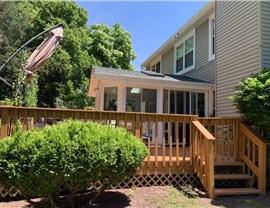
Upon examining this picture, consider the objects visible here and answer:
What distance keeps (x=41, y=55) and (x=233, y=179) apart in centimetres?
616

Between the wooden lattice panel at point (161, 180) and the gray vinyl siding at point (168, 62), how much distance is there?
372 inches

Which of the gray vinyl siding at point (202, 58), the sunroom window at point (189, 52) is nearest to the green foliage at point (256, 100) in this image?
the gray vinyl siding at point (202, 58)

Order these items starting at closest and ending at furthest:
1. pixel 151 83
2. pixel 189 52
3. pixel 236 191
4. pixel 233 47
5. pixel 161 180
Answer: pixel 236 191 < pixel 161 180 < pixel 233 47 < pixel 151 83 < pixel 189 52

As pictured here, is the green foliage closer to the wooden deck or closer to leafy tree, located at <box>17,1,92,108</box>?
the wooden deck

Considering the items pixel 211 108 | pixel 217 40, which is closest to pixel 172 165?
pixel 211 108

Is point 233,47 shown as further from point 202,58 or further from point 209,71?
Answer: point 202,58

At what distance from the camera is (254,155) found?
582 cm

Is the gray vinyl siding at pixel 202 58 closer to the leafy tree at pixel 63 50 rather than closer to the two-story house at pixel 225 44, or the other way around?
the two-story house at pixel 225 44

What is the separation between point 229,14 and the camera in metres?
9.20

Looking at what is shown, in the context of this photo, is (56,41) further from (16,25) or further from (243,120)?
(16,25)

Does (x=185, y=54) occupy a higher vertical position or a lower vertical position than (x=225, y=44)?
higher

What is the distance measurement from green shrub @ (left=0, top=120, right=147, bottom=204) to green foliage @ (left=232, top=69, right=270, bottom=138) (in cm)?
318

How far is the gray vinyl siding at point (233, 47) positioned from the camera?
25.8 ft

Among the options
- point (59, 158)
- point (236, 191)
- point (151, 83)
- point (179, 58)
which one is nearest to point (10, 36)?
point (179, 58)
